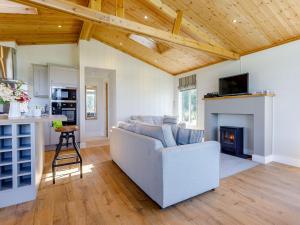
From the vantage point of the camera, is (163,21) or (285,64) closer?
(285,64)

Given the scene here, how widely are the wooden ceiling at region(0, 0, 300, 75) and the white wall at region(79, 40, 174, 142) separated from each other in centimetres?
56

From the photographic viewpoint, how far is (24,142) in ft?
7.35

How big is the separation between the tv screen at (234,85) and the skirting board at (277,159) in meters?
1.49

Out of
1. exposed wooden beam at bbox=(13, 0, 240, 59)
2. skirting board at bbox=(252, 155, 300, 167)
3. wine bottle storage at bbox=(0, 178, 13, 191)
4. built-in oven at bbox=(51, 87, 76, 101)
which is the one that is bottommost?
skirting board at bbox=(252, 155, 300, 167)

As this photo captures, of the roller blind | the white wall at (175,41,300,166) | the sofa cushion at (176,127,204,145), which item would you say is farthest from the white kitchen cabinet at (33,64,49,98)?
the white wall at (175,41,300,166)

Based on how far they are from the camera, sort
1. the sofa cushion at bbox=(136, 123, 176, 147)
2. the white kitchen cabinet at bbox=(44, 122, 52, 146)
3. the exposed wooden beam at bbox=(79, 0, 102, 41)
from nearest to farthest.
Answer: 1. the sofa cushion at bbox=(136, 123, 176, 147)
2. the exposed wooden beam at bbox=(79, 0, 102, 41)
3. the white kitchen cabinet at bbox=(44, 122, 52, 146)

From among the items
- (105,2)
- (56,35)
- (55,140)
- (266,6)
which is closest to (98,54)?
(56,35)

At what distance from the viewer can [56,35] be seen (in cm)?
464

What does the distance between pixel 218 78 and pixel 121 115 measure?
326 cm

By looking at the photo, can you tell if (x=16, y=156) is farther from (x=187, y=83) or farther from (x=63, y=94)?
(x=187, y=83)

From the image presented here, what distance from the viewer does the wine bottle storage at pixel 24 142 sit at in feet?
7.10

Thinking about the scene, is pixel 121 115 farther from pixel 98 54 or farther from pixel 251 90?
pixel 251 90

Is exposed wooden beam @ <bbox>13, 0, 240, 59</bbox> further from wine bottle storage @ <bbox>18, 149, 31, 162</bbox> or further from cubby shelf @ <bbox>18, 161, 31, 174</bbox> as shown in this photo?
cubby shelf @ <bbox>18, 161, 31, 174</bbox>

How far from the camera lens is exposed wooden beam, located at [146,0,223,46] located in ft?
11.2
